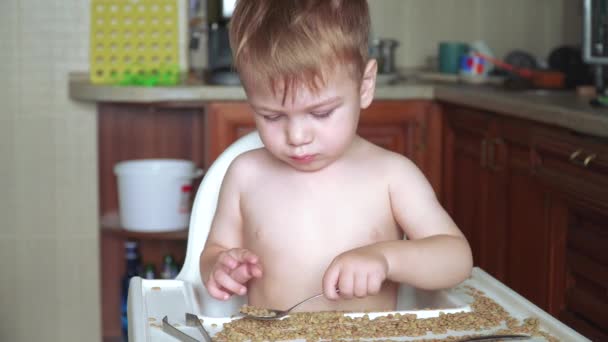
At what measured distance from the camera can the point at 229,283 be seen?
1.13 metres

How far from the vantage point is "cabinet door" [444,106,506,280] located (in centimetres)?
253

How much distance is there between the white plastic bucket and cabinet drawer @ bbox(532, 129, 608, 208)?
1.16m

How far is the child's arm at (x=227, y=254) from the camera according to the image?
1.12 metres

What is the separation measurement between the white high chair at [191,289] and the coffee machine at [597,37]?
4.00 feet

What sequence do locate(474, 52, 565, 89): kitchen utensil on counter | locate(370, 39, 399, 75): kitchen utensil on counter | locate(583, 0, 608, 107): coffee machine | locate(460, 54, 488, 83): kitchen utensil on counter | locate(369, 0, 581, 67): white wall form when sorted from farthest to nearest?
locate(369, 0, 581, 67): white wall
locate(370, 39, 399, 75): kitchen utensil on counter
locate(460, 54, 488, 83): kitchen utensil on counter
locate(474, 52, 565, 89): kitchen utensil on counter
locate(583, 0, 608, 107): coffee machine

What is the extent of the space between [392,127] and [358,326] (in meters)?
1.89

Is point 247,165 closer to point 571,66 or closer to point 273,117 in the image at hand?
point 273,117

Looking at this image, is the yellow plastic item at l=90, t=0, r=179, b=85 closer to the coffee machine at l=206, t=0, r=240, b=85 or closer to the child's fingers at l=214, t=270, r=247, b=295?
the coffee machine at l=206, t=0, r=240, b=85

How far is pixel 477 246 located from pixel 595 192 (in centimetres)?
78

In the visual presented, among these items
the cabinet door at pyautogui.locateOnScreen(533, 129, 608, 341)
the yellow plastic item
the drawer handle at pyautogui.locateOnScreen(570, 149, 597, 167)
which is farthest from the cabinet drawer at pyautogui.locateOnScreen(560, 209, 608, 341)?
the yellow plastic item

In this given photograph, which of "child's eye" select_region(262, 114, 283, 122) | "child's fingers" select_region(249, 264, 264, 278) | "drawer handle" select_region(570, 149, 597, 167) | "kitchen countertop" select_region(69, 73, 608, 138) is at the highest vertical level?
"child's eye" select_region(262, 114, 283, 122)

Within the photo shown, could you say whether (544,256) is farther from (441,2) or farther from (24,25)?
(24,25)

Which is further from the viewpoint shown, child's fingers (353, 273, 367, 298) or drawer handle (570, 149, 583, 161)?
drawer handle (570, 149, 583, 161)

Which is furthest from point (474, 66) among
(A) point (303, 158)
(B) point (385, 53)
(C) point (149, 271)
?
(A) point (303, 158)
